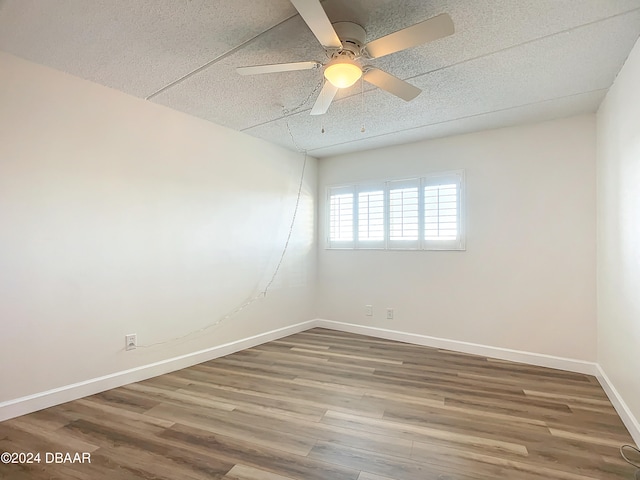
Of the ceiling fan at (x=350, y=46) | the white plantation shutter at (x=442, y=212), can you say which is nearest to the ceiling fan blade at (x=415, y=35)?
the ceiling fan at (x=350, y=46)

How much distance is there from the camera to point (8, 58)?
7.31 feet

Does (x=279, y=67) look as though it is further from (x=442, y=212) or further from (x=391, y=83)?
(x=442, y=212)

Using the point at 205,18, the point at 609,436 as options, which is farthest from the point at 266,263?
the point at 609,436

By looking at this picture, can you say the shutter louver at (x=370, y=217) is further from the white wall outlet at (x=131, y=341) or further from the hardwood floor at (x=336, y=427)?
the white wall outlet at (x=131, y=341)

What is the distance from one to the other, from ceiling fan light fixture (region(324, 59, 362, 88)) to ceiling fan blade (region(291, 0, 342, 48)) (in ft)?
0.33

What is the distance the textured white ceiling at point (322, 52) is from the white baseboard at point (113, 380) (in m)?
2.30

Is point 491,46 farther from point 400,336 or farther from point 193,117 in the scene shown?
point 400,336

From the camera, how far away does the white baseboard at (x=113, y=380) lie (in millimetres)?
2244

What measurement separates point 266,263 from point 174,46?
2499 millimetres

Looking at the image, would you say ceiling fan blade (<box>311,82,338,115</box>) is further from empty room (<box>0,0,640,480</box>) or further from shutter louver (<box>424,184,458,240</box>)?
shutter louver (<box>424,184,458,240</box>)

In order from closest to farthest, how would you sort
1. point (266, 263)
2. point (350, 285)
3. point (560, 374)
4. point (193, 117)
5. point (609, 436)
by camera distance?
point (609, 436) → point (560, 374) → point (193, 117) → point (266, 263) → point (350, 285)

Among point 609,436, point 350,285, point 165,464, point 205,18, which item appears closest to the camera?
point 165,464

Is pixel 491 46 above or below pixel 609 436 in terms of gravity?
above

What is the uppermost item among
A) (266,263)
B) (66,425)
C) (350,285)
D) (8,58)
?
(8,58)
